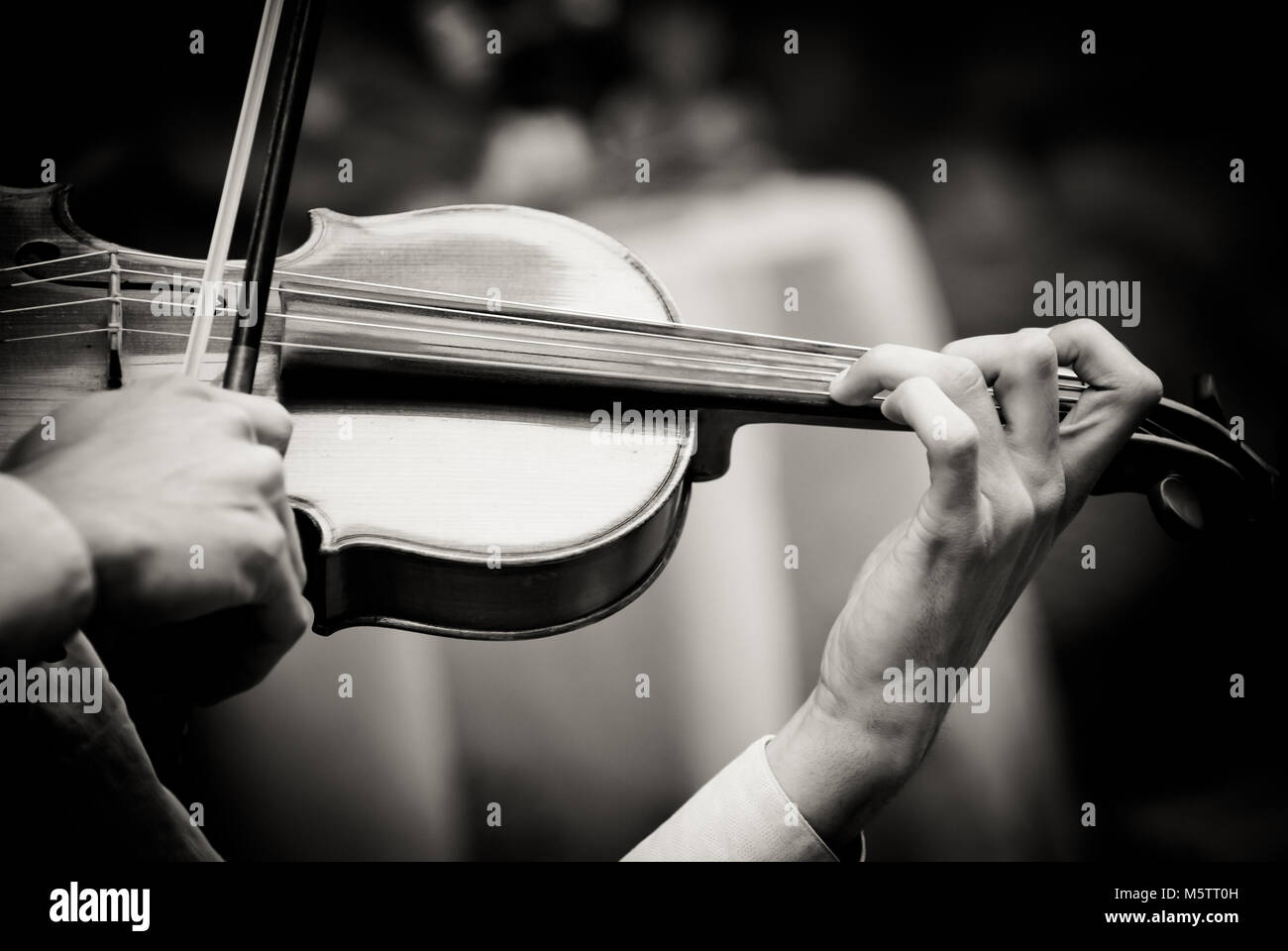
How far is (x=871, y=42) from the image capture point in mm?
1091

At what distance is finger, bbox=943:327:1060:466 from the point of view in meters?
0.65

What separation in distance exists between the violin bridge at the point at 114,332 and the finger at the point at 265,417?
200 mm

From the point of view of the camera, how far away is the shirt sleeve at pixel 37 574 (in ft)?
1.09

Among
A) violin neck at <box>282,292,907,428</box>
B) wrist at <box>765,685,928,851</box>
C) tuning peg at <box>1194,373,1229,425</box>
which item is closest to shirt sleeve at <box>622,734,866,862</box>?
wrist at <box>765,685,928,851</box>

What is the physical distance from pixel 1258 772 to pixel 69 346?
1.11 m

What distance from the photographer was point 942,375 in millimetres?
628

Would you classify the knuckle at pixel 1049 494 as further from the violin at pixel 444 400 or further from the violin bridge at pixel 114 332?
the violin bridge at pixel 114 332

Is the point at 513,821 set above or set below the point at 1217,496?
below

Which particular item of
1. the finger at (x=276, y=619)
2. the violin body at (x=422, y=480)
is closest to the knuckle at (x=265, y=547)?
the finger at (x=276, y=619)

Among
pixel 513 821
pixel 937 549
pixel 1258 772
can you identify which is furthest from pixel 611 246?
pixel 1258 772

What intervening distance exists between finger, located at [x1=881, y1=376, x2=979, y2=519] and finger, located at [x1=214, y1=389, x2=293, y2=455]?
0.36 meters

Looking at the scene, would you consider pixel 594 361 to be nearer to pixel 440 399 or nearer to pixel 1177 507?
pixel 440 399

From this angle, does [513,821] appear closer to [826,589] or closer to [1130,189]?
[826,589]

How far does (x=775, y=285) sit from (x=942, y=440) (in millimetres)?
568
